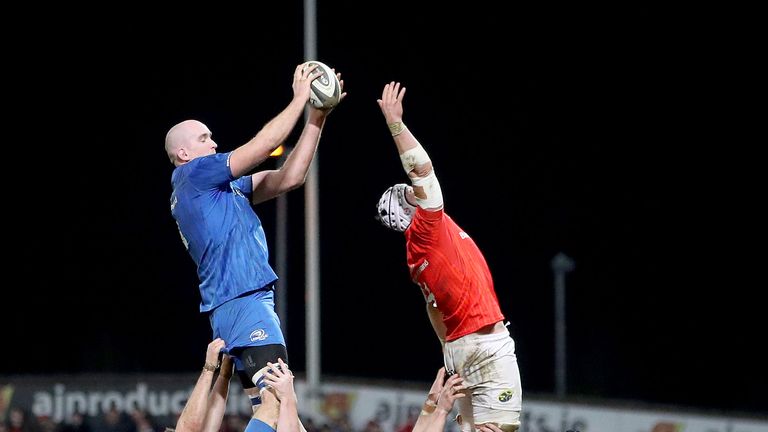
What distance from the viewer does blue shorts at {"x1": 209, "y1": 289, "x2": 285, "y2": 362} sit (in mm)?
8305

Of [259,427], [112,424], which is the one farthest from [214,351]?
[112,424]

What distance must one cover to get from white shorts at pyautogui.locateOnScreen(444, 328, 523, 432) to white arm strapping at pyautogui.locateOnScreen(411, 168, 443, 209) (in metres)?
0.99

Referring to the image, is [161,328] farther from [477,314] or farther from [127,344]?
[477,314]

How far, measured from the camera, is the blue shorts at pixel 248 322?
830 cm

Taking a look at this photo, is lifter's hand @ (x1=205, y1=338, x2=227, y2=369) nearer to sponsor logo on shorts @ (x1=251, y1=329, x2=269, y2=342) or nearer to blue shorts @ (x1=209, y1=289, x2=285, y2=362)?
blue shorts @ (x1=209, y1=289, x2=285, y2=362)

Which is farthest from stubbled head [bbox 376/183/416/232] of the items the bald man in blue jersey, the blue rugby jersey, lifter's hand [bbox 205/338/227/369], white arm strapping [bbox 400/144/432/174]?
lifter's hand [bbox 205/338/227/369]

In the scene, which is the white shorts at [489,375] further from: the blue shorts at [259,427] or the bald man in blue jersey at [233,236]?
the blue shorts at [259,427]

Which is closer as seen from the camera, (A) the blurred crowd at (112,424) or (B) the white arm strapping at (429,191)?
(B) the white arm strapping at (429,191)

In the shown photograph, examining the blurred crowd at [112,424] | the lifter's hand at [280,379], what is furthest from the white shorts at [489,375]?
the blurred crowd at [112,424]

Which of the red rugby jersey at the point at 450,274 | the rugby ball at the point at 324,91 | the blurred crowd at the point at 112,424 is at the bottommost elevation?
the blurred crowd at the point at 112,424

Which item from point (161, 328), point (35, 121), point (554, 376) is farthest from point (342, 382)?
point (35, 121)

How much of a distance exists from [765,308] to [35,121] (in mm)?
26217

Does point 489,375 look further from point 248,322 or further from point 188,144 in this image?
point 188,144

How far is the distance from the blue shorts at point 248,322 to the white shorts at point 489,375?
145cm
